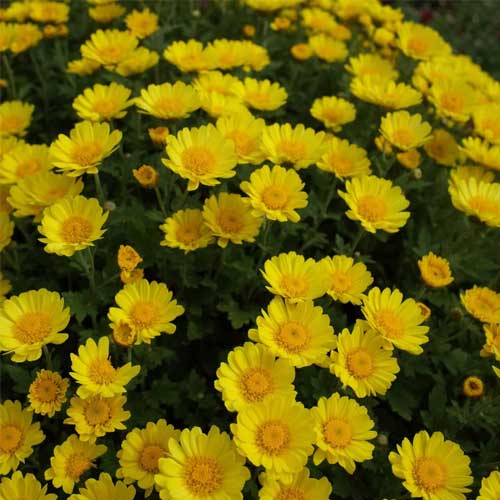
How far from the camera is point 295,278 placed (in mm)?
2209

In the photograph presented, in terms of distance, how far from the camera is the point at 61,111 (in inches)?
136

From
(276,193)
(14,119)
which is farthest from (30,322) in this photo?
(14,119)

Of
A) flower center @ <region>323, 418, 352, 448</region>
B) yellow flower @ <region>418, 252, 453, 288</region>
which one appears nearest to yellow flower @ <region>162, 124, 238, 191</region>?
yellow flower @ <region>418, 252, 453, 288</region>

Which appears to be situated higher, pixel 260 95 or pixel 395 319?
pixel 260 95

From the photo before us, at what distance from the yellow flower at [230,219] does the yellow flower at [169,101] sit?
47cm

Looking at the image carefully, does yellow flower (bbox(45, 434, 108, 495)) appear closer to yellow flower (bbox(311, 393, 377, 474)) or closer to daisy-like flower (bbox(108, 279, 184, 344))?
daisy-like flower (bbox(108, 279, 184, 344))

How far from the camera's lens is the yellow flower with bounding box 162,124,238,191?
238 cm

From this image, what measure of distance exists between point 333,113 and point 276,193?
39.4 inches

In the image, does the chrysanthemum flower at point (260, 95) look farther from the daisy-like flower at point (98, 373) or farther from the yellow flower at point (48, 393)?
the yellow flower at point (48, 393)

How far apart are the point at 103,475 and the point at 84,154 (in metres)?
1.22

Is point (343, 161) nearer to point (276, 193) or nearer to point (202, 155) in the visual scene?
point (276, 193)

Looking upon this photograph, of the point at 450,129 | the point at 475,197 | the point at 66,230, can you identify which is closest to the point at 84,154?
the point at 66,230

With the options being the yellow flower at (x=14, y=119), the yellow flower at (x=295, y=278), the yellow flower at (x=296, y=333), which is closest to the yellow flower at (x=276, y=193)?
the yellow flower at (x=295, y=278)

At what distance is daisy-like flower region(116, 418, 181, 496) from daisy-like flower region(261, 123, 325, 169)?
1167mm
